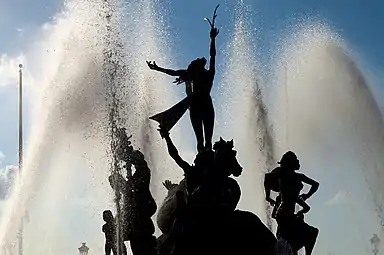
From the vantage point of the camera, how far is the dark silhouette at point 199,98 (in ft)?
61.0

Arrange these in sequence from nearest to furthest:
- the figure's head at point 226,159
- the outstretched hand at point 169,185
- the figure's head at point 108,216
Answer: the figure's head at point 226,159
the outstretched hand at point 169,185
the figure's head at point 108,216

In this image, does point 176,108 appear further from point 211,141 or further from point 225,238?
point 225,238

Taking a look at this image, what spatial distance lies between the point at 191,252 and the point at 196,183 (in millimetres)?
1613

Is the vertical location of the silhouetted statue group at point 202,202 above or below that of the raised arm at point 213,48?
below

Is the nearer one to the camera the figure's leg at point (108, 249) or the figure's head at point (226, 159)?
the figure's head at point (226, 159)

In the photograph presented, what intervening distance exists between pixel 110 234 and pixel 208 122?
3625mm

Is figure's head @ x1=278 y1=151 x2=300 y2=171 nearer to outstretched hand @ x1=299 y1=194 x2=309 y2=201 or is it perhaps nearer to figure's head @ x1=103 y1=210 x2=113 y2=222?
outstretched hand @ x1=299 y1=194 x2=309 y2=201

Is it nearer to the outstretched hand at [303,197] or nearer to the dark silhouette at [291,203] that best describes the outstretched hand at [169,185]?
the dark silhouette at [291,203]

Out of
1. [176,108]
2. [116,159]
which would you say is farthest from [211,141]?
[116,159]

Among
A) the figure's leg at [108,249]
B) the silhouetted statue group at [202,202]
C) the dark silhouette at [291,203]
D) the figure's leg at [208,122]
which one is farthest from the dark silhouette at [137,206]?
the dark silhouette at [291,203]

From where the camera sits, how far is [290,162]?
17750 millimetres

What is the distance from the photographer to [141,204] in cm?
1852

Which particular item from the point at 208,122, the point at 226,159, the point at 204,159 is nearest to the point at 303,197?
the point at 226,159

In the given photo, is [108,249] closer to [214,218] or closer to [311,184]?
[214,218]
